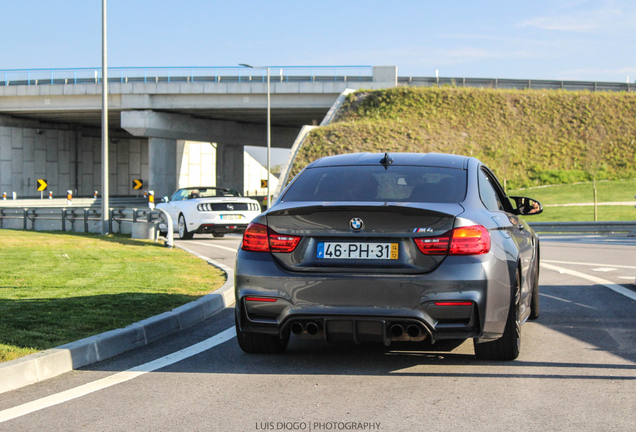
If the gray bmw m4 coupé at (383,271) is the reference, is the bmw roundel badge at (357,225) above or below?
above

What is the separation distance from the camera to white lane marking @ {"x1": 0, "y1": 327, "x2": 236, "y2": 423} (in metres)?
4.30

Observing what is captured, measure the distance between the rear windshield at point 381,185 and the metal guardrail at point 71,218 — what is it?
12.5 m

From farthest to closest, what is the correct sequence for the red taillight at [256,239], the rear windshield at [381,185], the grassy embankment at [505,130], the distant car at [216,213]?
the grassy embankment at [505,130] → the distant car at [216,213] → the rear windshield at [381,185] → the red taillight at [256,239]

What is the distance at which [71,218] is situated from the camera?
2578cm

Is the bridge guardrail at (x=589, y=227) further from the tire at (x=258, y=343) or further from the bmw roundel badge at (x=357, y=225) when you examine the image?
the bmw roundel badge at (x=357, y=225)

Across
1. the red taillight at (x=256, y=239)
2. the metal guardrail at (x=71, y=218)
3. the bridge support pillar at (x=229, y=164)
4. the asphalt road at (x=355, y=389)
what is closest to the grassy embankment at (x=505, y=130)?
the bridge support pillar at (x=229, y=164)

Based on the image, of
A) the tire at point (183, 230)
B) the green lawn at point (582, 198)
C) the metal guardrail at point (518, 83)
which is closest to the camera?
the tire at point (183, 230)

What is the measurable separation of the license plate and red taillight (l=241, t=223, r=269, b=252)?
404mm

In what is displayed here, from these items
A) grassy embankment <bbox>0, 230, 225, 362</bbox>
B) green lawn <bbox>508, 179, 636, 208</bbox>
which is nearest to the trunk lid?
grassy embankment <bbox>0, 230, 225, 362</bbox>

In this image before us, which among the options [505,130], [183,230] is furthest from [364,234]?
[505,130]

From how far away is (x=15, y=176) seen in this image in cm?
6228

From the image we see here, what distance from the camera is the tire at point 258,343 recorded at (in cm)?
568

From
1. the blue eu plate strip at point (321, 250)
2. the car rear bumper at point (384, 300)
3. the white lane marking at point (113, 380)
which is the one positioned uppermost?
the blue eu plate strip at point (321, 250)

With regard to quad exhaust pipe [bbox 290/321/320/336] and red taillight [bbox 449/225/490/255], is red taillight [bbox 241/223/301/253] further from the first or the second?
red taillight [bbox 449/225/490/255]
